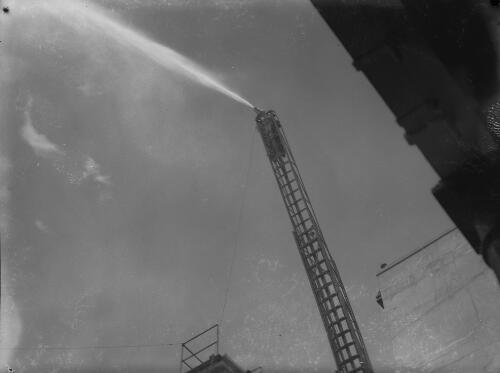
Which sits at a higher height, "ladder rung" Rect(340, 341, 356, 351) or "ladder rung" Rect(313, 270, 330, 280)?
"ladder rung" Rect(313, 270, 330, 280)

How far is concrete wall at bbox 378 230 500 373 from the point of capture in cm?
1542

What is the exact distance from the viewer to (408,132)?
518 cm

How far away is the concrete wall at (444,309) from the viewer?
15.4 meters

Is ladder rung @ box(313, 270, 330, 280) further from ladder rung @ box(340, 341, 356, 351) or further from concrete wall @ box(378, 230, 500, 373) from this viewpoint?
concrete wall @ box(378, 230, 500, 373)

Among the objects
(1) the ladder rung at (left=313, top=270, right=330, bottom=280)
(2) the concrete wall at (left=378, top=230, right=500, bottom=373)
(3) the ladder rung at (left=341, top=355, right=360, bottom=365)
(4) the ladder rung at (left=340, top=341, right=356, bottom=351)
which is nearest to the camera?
(3) the ladder rung at (left=341, top=355, right=360, bottom=365)

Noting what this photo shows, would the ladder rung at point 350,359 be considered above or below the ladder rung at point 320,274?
below

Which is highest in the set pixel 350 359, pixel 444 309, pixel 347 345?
pixel 444 309

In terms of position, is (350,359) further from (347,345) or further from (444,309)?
(444,309)

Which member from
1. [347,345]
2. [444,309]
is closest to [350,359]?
[347,345]

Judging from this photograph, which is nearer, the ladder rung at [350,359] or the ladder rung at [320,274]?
the ladder rung at [350,359]

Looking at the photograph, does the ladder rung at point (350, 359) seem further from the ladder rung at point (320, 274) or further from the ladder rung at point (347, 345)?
the ladder rung at point (320, 274)

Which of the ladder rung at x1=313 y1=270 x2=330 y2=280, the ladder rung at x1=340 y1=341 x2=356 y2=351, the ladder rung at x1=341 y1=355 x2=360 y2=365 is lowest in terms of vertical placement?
the ladder rung at x1=341 y1=355 x2=360 y2=365

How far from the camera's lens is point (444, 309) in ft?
57.7

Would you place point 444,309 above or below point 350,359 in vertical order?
above
